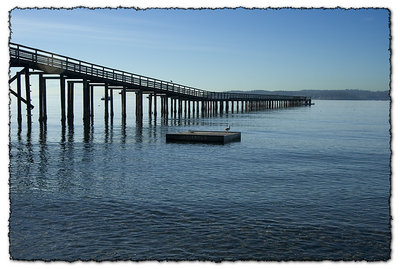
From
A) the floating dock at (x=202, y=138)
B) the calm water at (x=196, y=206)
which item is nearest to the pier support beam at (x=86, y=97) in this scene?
the floating dock at (x=202, y=138)

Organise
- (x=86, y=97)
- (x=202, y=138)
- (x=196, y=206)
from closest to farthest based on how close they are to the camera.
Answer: (x=196, y=206) < (x=202, y=138) < (x=86, y=97)

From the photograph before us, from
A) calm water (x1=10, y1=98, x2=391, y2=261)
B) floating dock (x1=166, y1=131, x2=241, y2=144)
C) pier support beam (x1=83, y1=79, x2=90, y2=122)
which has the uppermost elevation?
pier support beam (x1=83, y1=79, x2=90, y2=122)

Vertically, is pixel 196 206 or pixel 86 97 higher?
pixel 86 97

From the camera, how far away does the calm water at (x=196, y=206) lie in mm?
8859

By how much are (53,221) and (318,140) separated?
83.7 ft

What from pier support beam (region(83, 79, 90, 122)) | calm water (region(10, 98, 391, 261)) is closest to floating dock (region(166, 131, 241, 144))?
calm water (region(10, 98, 391, 261))

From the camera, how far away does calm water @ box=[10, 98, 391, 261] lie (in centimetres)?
886

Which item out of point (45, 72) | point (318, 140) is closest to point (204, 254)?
point (318, 140)

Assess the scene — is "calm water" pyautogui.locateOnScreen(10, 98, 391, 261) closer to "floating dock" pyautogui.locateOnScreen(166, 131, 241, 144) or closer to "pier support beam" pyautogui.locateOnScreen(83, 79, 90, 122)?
"floating dock" pyautogui.locateOnScreen(166, 131, 241, 144)

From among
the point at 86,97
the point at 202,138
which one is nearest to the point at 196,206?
the point at 202,138

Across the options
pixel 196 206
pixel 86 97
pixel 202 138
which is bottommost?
pixel 196 206

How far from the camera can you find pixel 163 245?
29.4 feet

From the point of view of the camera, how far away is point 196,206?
39.7 feet

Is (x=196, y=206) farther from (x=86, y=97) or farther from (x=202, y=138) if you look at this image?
(x=86, y=97)
